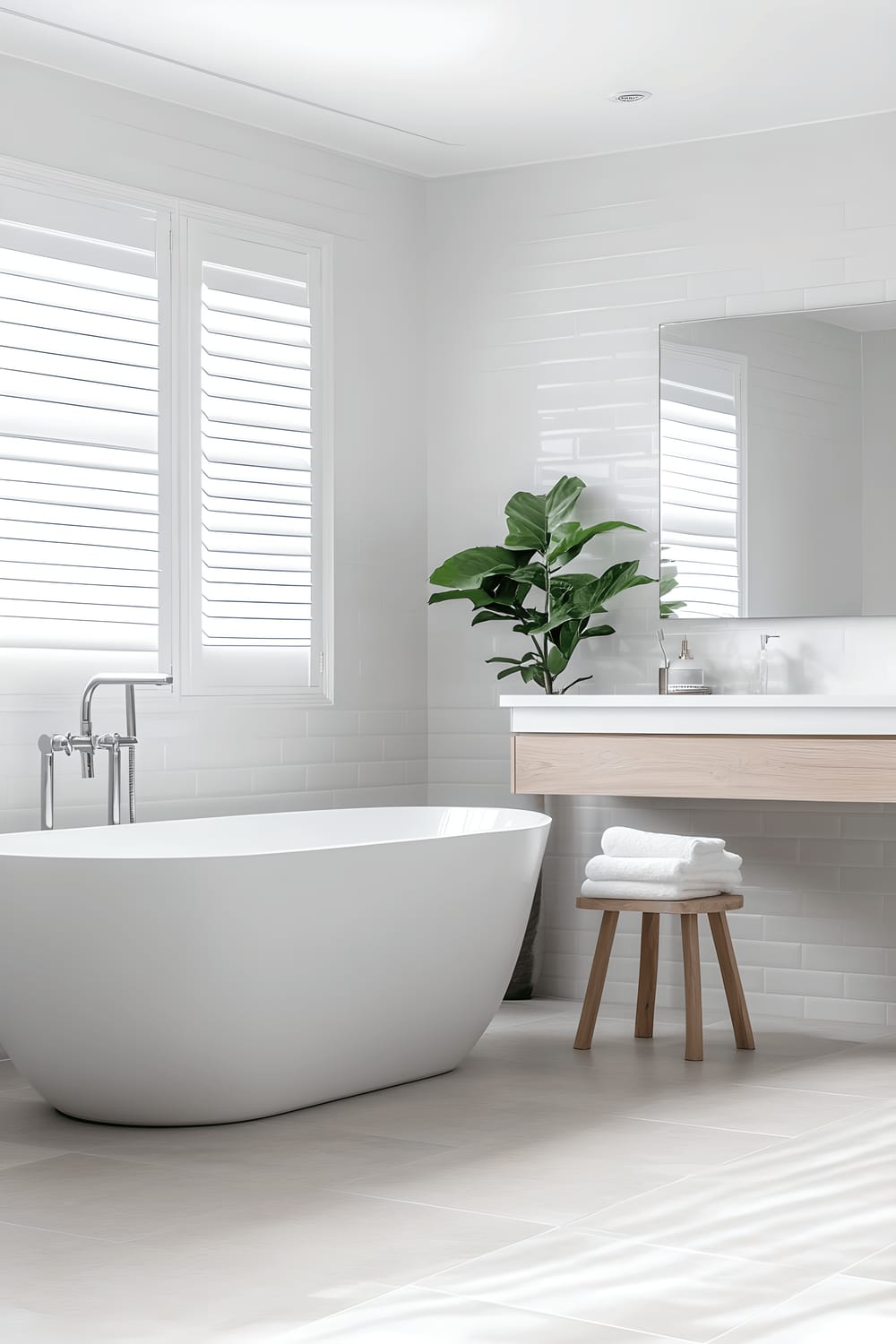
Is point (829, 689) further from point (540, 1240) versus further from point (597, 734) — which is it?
point (540, 1240)

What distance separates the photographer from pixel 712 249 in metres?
5.38

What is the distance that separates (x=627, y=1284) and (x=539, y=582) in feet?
9.93

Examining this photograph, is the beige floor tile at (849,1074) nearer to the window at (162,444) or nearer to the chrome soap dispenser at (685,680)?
the chrome soap dispenser at (685,680)

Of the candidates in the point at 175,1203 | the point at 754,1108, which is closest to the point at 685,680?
the point at 754,1108

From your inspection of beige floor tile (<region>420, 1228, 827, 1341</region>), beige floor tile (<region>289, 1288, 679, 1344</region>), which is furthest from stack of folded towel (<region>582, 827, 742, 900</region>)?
beige floor tile (<region>289, 1288, 679, 1344</region>)

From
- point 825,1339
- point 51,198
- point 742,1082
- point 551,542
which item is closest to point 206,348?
point 51,198

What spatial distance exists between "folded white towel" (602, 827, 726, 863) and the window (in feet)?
4.29

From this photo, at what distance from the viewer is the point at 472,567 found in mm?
5512

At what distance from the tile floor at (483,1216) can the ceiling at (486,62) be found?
8.85 ft

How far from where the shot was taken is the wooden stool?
14.6ft

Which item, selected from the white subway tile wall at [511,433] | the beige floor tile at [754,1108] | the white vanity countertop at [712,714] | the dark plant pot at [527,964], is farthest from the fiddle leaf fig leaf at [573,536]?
the beige floor tile at [754,1108]

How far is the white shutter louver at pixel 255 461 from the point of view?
16.8ft

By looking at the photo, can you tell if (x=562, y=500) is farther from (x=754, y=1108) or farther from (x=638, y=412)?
(x=754, y=1108)

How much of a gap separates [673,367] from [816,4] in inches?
53.4
